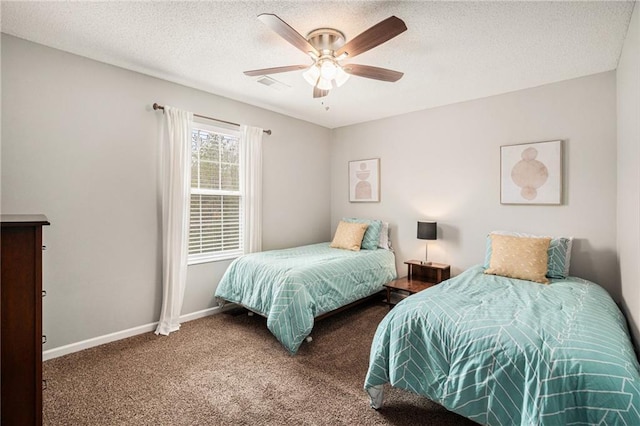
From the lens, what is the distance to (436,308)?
188 centimetres

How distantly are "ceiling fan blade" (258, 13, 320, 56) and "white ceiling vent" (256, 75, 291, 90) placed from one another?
1029 mm

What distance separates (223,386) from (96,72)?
2900 mm

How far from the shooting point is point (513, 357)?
1462 millimetres

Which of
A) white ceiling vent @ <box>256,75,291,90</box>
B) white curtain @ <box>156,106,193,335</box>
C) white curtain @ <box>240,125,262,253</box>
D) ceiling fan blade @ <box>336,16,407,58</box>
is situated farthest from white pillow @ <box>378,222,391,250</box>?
ceiling fan blade @ <box>336,16,407,58</box>

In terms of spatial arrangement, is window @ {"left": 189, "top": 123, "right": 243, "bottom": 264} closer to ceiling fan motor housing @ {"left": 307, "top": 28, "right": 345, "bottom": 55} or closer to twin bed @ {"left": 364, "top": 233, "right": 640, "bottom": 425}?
ceiling fan motor housing @ {"left": 307, "top": 28, "right": 345, "bottom": 55}

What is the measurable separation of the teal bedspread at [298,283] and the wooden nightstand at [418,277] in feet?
0.65

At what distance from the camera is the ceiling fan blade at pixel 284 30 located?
1.70m

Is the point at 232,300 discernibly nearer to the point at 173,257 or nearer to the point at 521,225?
the point at 173,257

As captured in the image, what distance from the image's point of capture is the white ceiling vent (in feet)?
9.99

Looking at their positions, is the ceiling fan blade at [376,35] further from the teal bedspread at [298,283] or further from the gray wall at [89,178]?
the gray wall at [89,178]

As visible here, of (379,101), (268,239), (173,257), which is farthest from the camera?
(268,239)

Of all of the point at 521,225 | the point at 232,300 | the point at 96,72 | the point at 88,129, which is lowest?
the point at 232,300

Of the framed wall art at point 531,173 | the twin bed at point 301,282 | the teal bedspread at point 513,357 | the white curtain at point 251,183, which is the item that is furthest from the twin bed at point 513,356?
the white curtain at point 251,183

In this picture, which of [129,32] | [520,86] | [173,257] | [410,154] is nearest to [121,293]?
[173,257]
